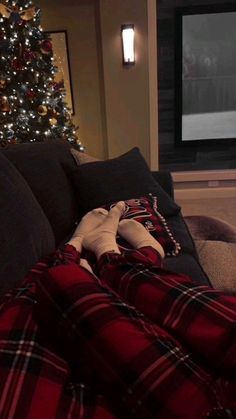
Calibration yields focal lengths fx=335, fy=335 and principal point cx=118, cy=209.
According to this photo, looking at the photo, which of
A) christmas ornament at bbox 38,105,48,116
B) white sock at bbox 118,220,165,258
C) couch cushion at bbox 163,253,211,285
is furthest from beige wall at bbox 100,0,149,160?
couch cushion at bbox 163,253,211,285

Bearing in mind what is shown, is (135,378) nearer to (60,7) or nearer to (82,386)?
(82,386)

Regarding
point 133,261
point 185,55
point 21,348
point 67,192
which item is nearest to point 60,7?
point 185,55

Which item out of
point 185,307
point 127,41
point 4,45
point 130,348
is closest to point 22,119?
point 4,45

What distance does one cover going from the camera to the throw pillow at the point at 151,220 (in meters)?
1.38

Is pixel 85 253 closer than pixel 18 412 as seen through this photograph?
No

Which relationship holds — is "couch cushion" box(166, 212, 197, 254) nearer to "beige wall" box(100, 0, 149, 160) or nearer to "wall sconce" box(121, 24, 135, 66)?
"beige wall" box(100, 0, 149, 160)

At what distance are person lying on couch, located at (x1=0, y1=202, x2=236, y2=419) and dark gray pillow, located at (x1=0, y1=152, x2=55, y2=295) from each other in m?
0.17

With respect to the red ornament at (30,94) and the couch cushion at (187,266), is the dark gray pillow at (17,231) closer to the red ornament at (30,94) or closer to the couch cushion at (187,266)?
the couch cushion at (187,266)

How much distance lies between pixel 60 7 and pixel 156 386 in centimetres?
409

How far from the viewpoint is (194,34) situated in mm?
3623

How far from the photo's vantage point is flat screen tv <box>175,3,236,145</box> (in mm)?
3564

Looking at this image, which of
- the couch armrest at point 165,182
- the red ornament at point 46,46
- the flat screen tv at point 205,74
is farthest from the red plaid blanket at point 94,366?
the flat screen tv at point 205,74

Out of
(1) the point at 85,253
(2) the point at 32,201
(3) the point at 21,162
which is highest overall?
(3) the point at 21,162

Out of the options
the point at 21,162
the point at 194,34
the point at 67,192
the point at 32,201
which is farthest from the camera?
the point at 194,34
